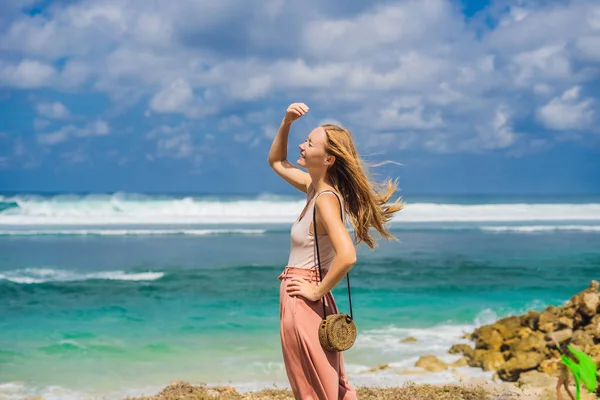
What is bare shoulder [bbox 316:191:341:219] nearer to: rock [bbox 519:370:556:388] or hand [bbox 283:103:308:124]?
hand [bbox 283:103:308:124]

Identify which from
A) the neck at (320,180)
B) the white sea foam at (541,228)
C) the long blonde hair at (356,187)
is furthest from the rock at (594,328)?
the white sea foam at (541,228)

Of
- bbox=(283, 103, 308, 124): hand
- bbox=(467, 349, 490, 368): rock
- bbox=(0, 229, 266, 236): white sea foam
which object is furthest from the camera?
bbox=(0, 229, 266, 236): white sea foam

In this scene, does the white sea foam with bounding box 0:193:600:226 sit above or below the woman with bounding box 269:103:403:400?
above

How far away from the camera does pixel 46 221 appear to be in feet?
127

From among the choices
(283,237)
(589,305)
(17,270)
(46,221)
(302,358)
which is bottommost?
(302,358)

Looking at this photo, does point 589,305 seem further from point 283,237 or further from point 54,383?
point 283,237

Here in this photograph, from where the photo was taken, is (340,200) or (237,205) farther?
(237,205)

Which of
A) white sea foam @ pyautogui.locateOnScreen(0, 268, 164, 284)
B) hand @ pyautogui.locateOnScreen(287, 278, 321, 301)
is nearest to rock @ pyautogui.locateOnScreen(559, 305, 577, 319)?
hand @ pyautogui.locateOnScreen(287, 278, 321, 301)

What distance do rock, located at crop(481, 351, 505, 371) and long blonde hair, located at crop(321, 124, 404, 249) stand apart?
18.3ft

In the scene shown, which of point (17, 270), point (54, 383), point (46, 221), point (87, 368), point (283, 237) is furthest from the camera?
point (46, 221)

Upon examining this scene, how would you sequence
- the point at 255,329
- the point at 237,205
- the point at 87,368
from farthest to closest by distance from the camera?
the point at 237,205 → the point at 255,329 → the point at 87,368

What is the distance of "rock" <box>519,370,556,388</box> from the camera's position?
787 centimetres

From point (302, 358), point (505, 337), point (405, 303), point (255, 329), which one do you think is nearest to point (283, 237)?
point (405, 303)

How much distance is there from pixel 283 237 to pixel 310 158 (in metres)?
24.5
